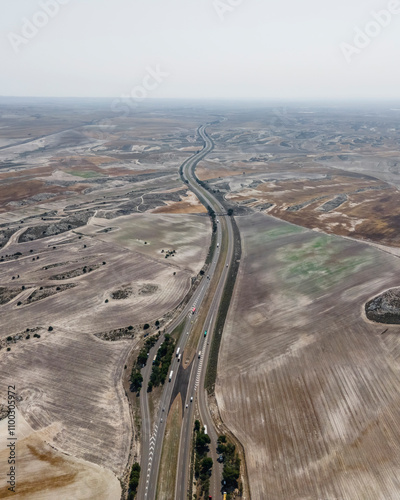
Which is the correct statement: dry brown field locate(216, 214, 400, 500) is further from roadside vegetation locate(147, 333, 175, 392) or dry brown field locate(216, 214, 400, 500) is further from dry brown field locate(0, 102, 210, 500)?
Answer: dry brown field locate(0, 102, 210, 500)

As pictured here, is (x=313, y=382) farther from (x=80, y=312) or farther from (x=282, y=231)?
(x=282, y=231)

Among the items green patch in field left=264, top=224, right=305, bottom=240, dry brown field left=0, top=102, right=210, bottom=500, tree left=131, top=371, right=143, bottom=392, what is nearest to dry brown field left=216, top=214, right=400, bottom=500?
tree left=131, top=371, right=143, bottom=392

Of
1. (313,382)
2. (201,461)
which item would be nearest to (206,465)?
(201,461)

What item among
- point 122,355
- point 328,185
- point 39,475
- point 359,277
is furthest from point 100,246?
point 328,185

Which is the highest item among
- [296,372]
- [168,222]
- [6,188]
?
[6,188]

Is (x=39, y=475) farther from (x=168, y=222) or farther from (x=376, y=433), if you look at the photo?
(x=168, y=222)

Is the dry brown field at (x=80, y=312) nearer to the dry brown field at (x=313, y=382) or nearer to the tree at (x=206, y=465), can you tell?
the tree at (x=206, y=465)

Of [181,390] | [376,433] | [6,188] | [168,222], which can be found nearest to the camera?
[376,433]
